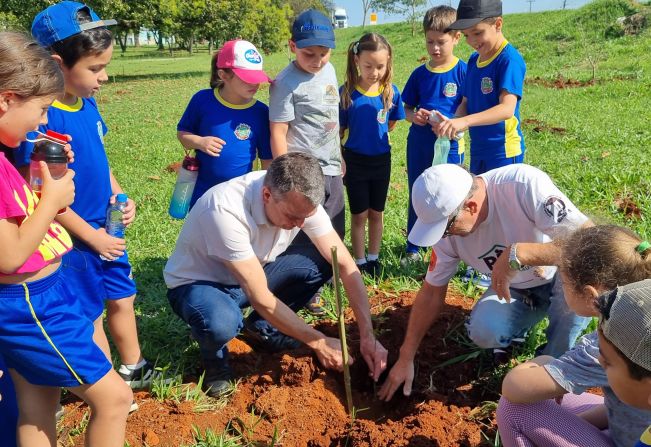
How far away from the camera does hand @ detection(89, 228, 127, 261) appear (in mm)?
2605

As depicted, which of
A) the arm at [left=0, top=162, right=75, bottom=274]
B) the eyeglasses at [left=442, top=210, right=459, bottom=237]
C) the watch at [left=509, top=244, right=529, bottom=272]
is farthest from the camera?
the eyeglasses at [left=442, top=210, right=459, bottom=237]

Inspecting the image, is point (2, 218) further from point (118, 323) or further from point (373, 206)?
point (373, 206)

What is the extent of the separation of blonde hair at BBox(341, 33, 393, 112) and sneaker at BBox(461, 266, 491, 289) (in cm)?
129

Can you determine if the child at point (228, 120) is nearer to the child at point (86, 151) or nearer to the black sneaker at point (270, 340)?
the child at point (86, 151)

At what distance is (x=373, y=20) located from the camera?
4581 centimetres

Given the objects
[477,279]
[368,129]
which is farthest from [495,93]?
A: [477,279]

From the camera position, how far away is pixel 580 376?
1.91 m

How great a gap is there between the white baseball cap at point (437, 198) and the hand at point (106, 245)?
136 cm

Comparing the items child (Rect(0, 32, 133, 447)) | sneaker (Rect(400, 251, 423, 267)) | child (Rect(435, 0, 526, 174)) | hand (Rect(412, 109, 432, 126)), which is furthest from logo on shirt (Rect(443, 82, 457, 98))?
child (Rect(0, 32, 133, 447))

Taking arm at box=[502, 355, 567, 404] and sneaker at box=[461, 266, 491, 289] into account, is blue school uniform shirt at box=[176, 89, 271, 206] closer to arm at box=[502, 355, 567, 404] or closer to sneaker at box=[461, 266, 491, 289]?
sneaker at box=[461, 266, 491, 289]

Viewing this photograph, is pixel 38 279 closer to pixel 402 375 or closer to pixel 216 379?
pixel 216 379

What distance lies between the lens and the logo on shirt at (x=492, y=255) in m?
2.83

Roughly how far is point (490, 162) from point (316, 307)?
1580mm

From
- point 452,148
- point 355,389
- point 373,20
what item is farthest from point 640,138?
point 373,20
